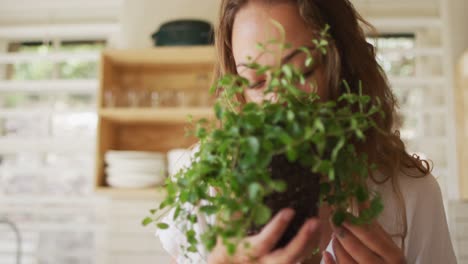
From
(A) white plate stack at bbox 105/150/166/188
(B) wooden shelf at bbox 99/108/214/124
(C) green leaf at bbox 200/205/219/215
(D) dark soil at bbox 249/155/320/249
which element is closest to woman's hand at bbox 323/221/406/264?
(D) dark soil at bbox 249/155/320/249

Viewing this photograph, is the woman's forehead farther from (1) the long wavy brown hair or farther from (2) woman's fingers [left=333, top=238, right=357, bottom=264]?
(2) woman's fingers [left=333, top=238, right=357, bottom=264]

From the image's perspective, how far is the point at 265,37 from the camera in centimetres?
82

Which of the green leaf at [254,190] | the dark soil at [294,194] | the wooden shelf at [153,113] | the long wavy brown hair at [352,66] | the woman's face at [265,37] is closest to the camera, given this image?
the green leaf at [254,190]

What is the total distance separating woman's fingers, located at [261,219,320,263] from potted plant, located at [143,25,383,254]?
0.04 meters

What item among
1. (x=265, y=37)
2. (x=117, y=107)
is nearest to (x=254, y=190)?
(x=265, y=37)

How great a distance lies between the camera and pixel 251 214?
51 centimetres

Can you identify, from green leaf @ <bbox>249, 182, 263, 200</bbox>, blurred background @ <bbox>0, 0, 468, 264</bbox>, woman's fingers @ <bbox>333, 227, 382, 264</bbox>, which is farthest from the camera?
blurred background @ <bbox>0, 0, 468, 264</bbox>

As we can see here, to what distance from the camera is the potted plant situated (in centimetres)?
51

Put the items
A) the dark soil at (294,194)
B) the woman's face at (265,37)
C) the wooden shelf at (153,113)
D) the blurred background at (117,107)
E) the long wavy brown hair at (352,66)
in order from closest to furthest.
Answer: the dark soil at (294,194), the woman's face at (265,37), the long wavy brown hair at (352,66), the wooden shelf at (153,113), the blurred background at (117,107)

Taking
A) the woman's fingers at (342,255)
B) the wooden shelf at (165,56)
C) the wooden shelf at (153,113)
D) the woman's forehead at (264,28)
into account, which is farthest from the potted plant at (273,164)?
the wooden shelf at (165,56)

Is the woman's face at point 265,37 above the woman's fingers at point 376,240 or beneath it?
above

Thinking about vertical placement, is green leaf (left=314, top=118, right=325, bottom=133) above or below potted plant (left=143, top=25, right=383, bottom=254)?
above

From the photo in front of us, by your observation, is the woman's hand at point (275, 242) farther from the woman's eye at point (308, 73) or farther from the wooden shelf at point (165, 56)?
the wooden shelf at point (165, 56)

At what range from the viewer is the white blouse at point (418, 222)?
1009 millimetres
